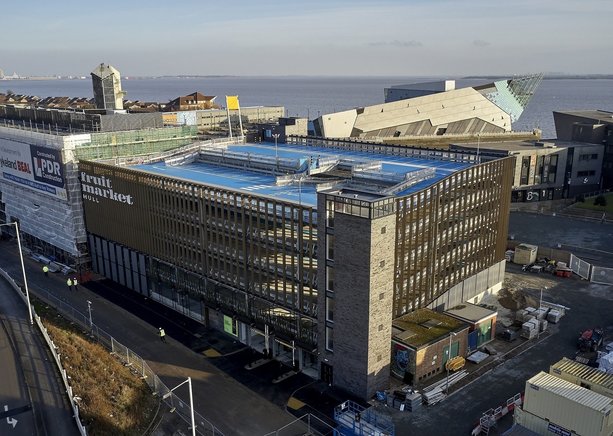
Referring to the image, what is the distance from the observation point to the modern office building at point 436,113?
345 feet

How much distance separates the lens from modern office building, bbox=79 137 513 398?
39.8m

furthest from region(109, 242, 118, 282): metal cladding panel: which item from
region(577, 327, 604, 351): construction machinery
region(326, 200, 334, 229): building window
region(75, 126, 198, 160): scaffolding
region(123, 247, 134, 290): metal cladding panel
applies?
region(577, 327, 604, 351): construction machinery

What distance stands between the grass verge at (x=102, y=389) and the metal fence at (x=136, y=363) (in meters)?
0.66

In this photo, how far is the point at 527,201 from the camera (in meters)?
101

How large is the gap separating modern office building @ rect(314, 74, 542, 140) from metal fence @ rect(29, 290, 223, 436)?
57.0 meters

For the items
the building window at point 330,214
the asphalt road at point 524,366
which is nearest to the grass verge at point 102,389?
the asphalt road at point 524,366

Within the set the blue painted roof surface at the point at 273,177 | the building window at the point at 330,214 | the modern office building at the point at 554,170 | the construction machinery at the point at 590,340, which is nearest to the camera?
the building window at the point at 330,214

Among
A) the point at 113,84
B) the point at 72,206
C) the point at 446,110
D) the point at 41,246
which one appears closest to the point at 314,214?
the point at 72,206

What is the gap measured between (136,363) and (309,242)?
17.6 metres

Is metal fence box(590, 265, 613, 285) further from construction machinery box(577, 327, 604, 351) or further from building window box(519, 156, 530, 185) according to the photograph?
building window box(519, 156, 530, 185)

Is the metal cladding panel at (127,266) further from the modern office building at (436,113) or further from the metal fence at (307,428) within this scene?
the modern office building at (436,113)

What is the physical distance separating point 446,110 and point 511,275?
188 feet

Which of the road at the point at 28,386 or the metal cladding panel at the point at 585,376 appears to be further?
the road at the point at 28,386

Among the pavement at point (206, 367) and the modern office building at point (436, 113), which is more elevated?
the modern office building at point (436, 113)
